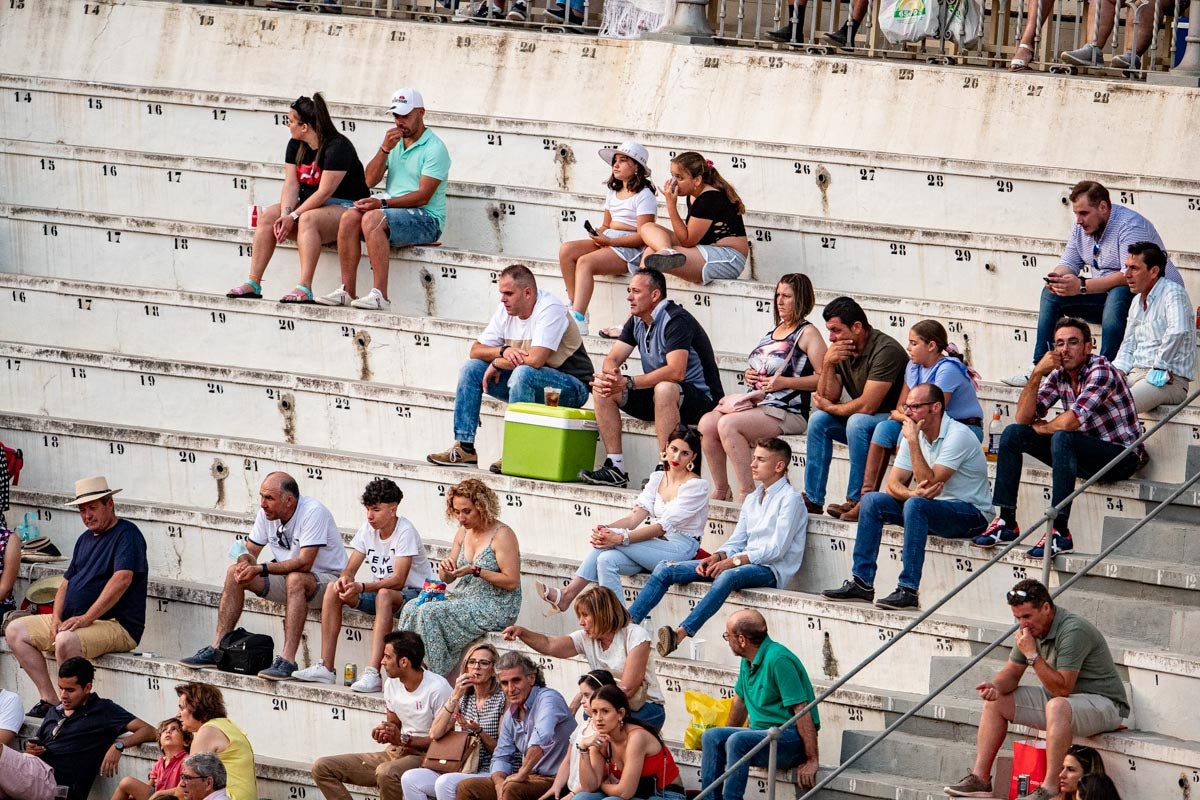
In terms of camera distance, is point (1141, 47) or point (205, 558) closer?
point (205, 558)

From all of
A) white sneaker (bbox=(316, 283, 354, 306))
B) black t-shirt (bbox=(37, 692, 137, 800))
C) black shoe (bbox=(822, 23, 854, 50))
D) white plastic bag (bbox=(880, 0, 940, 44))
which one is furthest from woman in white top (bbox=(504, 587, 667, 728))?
black shoe (bbox=(822, 23, 854, 50))

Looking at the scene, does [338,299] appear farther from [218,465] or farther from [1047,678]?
[1047,678]

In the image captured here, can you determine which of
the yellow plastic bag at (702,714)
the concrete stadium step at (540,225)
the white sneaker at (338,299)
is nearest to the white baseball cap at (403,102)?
the concrete stadium step at (540,225)

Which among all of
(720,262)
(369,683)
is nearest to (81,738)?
(369,683)

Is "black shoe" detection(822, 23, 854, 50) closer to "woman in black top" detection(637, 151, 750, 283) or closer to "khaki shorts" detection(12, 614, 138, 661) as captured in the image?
"woman in black top" detection(637, 151, 750, 283)

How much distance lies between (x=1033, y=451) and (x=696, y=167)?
9.75 feet

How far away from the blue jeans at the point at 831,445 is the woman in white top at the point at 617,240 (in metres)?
2.11

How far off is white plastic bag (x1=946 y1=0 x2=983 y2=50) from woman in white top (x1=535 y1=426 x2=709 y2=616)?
173 inches

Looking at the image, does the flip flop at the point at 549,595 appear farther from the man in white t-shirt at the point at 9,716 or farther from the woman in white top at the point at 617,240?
the man in white t-shirt at the point at 9,716

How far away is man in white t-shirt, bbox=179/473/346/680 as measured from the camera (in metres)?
11.8

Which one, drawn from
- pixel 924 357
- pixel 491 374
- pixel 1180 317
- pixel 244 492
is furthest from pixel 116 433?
Result: pixel 1180 317

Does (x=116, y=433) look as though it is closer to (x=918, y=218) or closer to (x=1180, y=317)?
(x=918, y=218)

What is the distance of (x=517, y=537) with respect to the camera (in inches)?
482

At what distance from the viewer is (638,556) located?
447 inches
